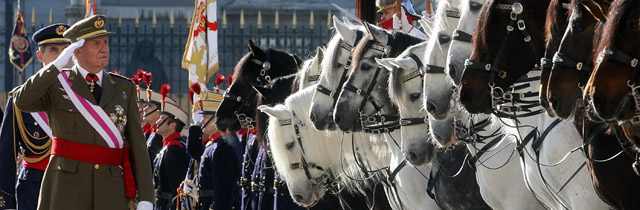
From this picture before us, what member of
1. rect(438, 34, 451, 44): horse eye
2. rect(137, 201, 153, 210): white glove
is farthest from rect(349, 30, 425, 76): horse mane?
rect(137, 201, 153, 210): white glove

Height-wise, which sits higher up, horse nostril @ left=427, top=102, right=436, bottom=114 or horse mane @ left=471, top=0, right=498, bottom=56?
horse mane @ left=471, top=0, right=498, bottom=56

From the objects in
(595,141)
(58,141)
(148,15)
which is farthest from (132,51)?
(595,141)

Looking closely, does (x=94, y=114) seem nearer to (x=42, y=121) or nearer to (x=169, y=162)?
(x=42, y=121)

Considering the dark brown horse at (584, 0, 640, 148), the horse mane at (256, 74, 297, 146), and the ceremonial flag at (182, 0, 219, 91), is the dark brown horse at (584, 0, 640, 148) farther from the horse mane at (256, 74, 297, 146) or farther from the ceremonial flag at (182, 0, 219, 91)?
the ceremonial flag at (182, 0, 219, 91)

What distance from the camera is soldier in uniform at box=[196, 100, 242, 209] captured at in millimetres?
11461

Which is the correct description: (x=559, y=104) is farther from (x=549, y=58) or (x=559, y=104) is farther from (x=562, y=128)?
(x=562, y=128)

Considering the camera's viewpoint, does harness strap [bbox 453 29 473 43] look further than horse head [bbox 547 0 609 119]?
Yes

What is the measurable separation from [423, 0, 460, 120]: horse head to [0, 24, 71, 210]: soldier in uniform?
2.28 m

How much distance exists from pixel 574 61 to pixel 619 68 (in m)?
0.47

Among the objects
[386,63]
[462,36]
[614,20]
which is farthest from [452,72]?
[614,20]

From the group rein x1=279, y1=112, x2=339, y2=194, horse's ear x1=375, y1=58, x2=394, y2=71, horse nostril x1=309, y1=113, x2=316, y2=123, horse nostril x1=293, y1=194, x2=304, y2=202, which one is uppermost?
horse's ear x1=375, y1=58, x2=394, y2=71

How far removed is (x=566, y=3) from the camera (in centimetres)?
586

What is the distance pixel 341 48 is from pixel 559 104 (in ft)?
11.7

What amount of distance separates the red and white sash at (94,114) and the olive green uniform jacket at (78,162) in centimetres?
2
